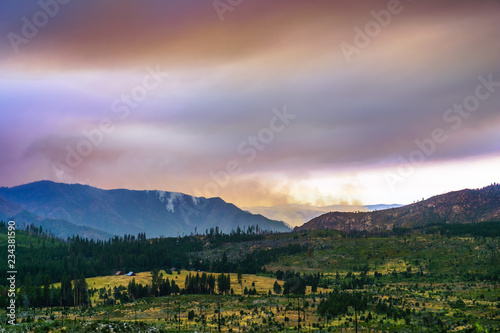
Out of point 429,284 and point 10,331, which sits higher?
point 10,331

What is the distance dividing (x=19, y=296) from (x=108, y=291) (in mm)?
41457

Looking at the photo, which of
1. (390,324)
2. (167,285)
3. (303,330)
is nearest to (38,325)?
(303,330)

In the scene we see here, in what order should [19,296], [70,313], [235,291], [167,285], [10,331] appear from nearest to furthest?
[10,331]
[70,313]
[19,296]
[167,285]
[235,291]

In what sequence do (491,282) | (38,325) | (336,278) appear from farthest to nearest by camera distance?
(336,278)
(491,282)
(38,325)

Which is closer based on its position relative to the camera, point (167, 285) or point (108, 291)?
point (167, 285)

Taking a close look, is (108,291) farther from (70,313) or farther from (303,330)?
(303,330)

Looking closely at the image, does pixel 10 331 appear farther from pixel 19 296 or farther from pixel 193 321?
pixel 19 296

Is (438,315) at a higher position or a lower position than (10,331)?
lower

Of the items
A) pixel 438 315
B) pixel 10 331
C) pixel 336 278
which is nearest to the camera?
pixel 10 331

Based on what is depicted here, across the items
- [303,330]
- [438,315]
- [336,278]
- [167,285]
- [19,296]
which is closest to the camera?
[303,330]

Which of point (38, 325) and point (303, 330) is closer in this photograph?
point (38, 325)

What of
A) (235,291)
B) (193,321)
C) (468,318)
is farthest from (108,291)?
(468,318)

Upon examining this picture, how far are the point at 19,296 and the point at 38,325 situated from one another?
277 ft

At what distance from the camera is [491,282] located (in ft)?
493
